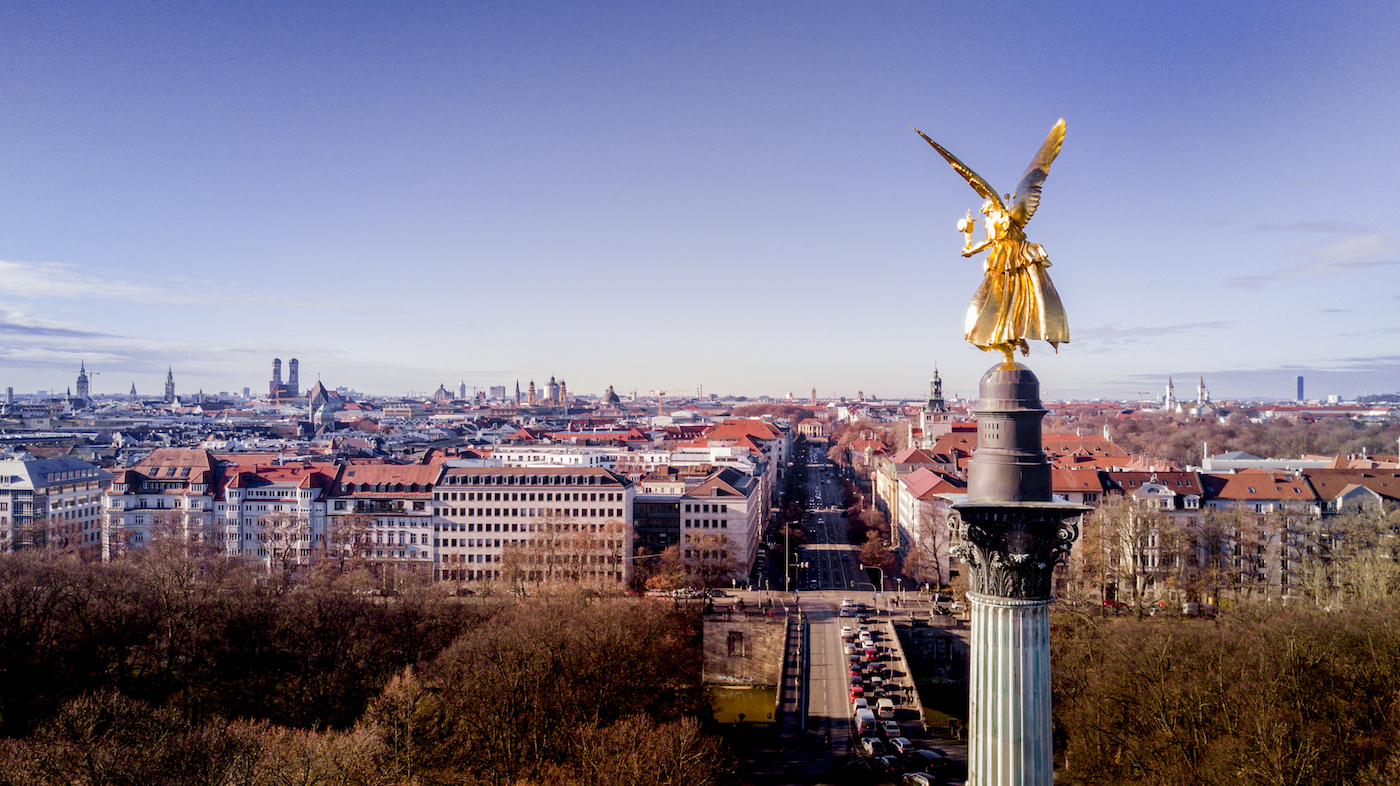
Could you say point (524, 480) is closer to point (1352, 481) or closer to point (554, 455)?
point (554, 455)

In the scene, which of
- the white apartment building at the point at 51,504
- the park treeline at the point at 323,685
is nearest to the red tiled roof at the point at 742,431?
the white apartment building at the point at 51,504

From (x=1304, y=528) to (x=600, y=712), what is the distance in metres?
65.0

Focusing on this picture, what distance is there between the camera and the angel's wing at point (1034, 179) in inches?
568

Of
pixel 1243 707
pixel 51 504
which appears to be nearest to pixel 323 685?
pixel 1243 707

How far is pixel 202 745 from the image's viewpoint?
26406 mm

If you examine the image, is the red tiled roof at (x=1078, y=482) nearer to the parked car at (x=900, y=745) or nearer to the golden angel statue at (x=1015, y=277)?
the parked car at (x=900, y=745)

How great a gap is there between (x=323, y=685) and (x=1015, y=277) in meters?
41.1

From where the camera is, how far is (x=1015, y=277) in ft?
47.9

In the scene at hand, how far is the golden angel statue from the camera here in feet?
47.1

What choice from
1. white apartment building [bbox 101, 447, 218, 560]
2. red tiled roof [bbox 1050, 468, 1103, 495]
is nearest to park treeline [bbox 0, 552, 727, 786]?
white apartment building [bbox 101, 447, 218, 560]

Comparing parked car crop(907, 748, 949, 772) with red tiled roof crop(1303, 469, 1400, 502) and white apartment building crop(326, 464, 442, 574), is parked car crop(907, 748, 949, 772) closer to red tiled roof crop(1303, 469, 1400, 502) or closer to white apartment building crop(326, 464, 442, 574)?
white apartment building crop(326, 464, 442, 574)

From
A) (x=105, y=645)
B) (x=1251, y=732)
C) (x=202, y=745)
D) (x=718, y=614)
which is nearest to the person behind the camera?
(x=202, y=745)

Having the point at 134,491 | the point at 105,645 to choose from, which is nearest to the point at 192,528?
the point at 134,491

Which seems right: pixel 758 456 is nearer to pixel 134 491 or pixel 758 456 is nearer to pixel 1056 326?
pixel 134 491
